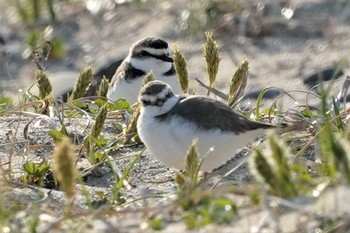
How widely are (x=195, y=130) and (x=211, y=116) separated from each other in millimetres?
122

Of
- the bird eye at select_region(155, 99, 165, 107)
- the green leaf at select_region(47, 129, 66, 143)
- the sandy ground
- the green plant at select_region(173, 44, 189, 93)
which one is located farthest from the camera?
the sandy ground

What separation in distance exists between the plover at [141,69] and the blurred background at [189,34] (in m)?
1.17

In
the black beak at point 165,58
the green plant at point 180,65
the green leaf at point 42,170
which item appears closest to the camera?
the green leaf at point 42,170

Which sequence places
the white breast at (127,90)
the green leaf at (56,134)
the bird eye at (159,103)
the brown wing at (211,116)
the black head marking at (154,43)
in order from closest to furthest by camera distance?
the brown wing at (211,116), the bird eye at (159,103), the green leaf at (56,134), the white breast at (127,90), the black head marking at (154,43)

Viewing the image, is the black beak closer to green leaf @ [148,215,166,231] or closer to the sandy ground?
the sandy ground

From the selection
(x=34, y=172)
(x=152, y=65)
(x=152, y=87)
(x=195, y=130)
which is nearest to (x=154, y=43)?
(x=152, y=65)

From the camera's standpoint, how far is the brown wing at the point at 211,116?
5.58m

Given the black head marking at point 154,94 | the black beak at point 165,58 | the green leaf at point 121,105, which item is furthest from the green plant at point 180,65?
the black beak at point 165,58

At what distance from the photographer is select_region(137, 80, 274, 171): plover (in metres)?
5.52

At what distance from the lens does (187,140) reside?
18.1 ft

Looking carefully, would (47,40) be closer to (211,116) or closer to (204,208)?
(211,116)

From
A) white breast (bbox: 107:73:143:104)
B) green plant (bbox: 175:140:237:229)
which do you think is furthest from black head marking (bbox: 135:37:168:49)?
green plant (bbox: 175:140:237:229)

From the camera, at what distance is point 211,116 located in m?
5.62

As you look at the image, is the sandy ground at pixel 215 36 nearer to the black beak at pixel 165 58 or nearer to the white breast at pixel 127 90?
the black beak at pixel 165 58
